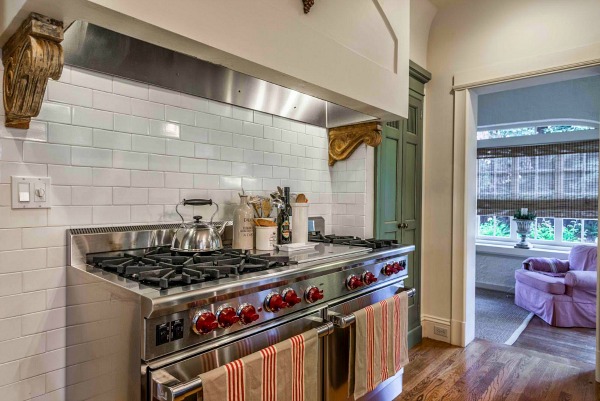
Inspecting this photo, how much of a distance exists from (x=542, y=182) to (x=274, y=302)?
5695 millimetres

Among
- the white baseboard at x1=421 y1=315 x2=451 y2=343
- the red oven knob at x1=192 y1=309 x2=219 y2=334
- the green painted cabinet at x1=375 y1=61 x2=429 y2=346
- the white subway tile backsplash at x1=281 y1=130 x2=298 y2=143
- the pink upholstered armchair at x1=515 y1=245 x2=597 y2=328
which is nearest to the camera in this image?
the red oven knob at x1=192 y1=309 x2=219 y2=334

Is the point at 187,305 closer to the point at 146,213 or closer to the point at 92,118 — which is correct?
the point at 146,213

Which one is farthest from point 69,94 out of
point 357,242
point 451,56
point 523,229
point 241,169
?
point 523,229

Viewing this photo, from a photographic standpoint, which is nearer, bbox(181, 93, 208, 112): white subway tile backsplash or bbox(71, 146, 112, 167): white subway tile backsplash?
bbox(71, 146, 112, 167): white subway tile backsplash

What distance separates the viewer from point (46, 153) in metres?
1.35

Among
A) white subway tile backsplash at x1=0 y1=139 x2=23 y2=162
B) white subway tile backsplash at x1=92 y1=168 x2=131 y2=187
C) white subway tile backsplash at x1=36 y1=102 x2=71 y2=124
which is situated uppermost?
white subway tile backsplash at x1=36 y1=102 x2=71 y2=124

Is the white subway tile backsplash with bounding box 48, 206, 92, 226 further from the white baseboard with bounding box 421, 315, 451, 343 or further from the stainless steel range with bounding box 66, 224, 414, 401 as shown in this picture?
the white baseboard with bounding box 421, 315, 451, 343

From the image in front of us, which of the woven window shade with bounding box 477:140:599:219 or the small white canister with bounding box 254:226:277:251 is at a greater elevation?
the woven window shade with bounding box 477:140:599:219

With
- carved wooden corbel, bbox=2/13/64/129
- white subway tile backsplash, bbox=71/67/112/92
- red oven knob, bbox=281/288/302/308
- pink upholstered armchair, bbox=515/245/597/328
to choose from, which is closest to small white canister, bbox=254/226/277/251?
red oven knob, bbox=281/288/302/308

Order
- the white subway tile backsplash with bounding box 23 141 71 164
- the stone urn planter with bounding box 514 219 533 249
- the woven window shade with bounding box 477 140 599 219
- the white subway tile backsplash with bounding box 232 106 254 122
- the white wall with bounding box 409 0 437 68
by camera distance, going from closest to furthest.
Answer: the white subway tile backsplash with bounding box 23 141 71 164 → the white subway tile backsplash with bounding box 232 106 254 122 → the white wall with bounding box 409 0 437 68 → the woven window shade with bounding box 477 140 599 219 → the stone urn planter with bounding box 514 219 533 249

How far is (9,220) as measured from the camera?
1264mm

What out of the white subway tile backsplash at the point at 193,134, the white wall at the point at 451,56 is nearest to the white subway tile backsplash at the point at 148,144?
the white subway tile backsplash at the point at 193,134

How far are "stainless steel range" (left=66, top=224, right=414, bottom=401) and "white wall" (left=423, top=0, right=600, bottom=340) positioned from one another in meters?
1.63

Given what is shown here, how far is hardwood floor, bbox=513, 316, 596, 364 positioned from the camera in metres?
3.08
